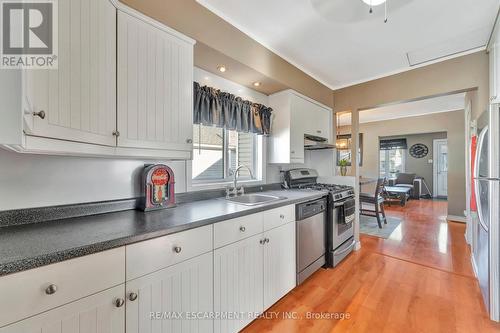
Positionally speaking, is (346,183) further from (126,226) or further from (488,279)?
(126,226)

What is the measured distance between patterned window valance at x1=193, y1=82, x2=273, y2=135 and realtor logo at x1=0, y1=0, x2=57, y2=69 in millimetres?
1058

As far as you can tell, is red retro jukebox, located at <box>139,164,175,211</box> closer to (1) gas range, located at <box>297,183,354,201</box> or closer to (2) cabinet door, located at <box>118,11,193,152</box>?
(2) cabinet door, located at <box>118,11,193,152</box>

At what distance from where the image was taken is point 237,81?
7.64 feet

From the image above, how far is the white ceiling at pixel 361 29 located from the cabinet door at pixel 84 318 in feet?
6.54

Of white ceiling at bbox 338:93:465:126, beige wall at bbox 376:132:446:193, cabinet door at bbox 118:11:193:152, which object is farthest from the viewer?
beige wall at bbox 376:132:446:193

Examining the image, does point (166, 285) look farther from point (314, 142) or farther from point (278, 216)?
point (314, 142)

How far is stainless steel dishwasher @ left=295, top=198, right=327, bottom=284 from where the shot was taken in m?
2.04

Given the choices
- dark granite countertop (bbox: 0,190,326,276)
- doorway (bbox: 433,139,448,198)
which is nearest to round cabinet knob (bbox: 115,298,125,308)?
dark granite countertop (bbox: 0,190,326,276)

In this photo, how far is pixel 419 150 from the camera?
753cm

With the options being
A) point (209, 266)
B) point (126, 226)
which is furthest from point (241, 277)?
point (126, 226)

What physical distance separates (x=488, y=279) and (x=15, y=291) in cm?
292

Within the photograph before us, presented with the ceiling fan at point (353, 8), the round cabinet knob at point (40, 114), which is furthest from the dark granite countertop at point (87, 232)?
the ceiling fan at point (353, 8)

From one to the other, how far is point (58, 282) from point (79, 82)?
89 cm

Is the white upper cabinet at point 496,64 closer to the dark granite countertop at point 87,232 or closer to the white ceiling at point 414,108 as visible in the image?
the white ceiling at point 414,108
